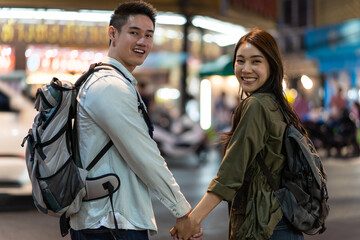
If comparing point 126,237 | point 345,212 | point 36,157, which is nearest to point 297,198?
point 126,237

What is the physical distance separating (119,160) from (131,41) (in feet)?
1.93

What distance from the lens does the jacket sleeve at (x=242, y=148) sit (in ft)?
8.03

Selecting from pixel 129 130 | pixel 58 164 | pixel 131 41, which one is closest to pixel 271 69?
pixel 131 41

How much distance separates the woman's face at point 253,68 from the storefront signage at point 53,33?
14455 mm

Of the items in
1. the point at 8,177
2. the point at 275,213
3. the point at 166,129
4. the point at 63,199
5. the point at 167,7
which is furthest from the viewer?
the point at 167,7

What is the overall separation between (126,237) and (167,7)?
46.0ft

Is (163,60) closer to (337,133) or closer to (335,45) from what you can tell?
(337,133)

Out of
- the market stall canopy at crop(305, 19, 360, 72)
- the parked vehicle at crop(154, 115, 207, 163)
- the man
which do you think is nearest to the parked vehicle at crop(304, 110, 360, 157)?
the parked vehicle at crop(154, 115, 207, 163)

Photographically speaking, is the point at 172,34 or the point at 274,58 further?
the point at 172,34

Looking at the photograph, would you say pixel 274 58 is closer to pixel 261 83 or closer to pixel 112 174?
pixel 261 83

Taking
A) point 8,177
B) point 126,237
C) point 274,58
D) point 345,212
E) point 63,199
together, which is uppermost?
point 274,58

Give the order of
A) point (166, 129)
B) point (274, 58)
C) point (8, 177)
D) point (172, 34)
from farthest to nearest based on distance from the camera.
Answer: point (172, 34)
point (166, 129)
point (8, 177)
point (274, 58)

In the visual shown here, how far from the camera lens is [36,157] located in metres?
2.23

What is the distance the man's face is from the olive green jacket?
573 mm
